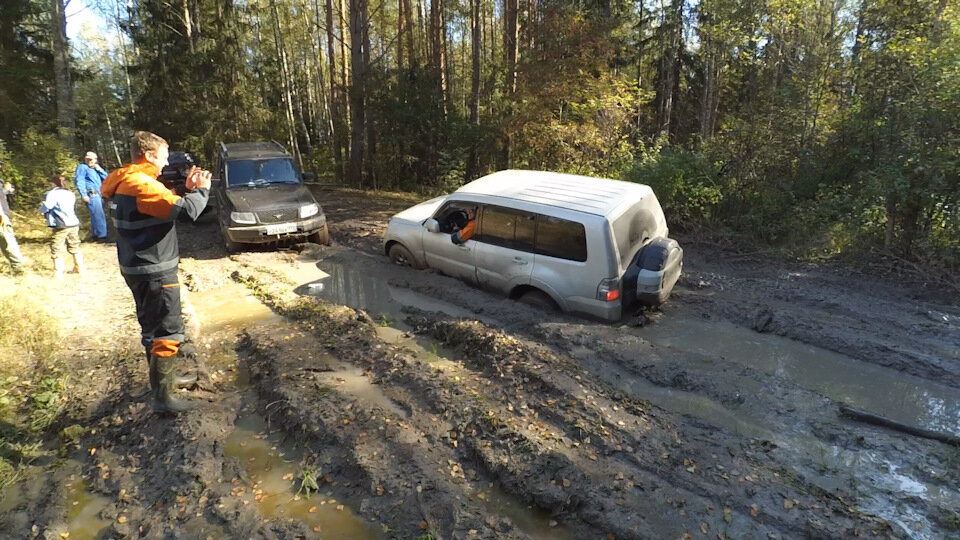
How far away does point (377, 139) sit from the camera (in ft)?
58.2

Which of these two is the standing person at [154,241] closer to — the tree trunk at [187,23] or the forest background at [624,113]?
the forest background at [624,113]

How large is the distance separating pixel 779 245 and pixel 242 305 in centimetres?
939

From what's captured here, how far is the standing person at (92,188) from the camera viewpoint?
1046 centimetres

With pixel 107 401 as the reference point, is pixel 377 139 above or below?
above

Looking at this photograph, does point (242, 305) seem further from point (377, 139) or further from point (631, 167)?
point (377, 139)

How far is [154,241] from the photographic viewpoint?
14.3ft

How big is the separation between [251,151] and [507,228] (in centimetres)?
683

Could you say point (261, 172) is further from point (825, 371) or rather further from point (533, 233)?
point (825, 371)

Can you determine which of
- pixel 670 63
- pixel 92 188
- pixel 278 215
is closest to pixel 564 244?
pixel 278 215

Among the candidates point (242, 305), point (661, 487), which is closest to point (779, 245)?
point (661, 487)

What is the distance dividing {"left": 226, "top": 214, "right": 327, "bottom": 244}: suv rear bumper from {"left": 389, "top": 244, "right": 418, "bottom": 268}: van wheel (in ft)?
6.47

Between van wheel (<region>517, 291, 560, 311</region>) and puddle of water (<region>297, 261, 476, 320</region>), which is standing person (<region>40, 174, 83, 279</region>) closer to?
puddle of water (<region>297, 261, 476, 320</region>)

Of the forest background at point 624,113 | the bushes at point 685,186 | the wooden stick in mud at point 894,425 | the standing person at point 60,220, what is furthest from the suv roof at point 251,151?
the wooden stick in mud at point 894,425

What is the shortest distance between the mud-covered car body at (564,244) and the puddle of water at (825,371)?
24.5 inches
